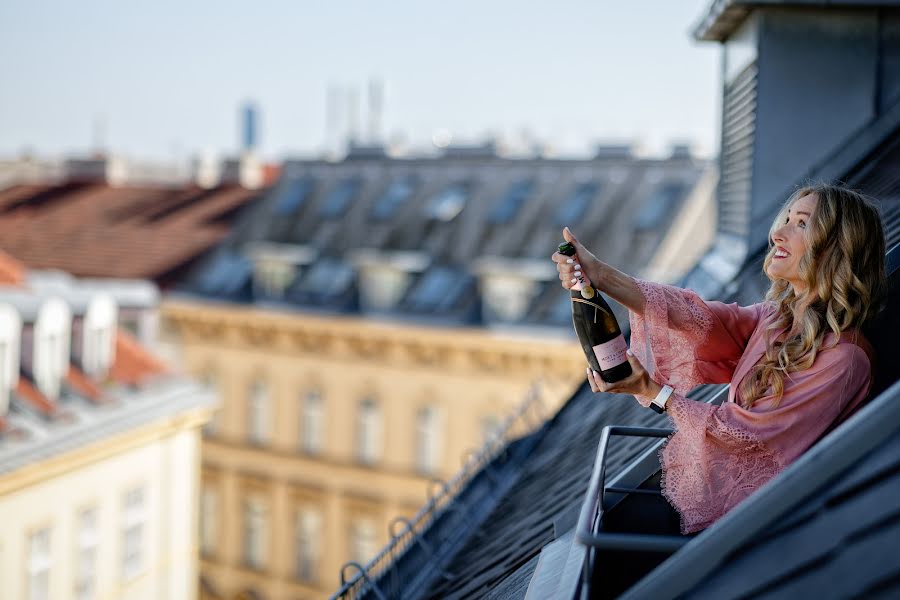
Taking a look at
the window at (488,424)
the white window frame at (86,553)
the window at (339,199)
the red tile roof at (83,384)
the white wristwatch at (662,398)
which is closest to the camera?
the white wristwatch at (662,398)

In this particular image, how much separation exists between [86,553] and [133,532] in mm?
1185

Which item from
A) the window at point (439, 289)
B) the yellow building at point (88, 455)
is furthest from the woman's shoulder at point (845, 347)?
the window at point (439, 289)

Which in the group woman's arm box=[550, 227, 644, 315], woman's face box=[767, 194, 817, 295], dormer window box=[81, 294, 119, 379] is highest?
woman's face box=[767, 194, 817, 295]

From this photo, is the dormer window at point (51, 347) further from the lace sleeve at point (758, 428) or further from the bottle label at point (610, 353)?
the lace sleeve at point (758, 428)

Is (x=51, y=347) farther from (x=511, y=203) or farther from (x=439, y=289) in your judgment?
(x=511, y=203)

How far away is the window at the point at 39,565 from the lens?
11.7 metres

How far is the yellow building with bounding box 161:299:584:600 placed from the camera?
22.2 m

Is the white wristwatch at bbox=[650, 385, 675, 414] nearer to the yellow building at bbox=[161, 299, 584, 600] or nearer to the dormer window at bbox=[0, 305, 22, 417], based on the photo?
the dormer window at bbox=[0, 305, 22, 417]

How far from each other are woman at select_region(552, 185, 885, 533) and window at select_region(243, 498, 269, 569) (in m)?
23.5

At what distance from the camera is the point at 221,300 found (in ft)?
85.7

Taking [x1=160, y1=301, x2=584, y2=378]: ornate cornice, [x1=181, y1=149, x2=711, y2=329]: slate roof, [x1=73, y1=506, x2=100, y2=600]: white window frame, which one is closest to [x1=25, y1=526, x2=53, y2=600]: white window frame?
[x1=73, y1=506, x2=100, y2=600]: white window frame

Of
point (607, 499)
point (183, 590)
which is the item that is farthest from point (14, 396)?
point (607, 499)

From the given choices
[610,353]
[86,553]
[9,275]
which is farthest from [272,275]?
[610,353]

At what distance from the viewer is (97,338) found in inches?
546
